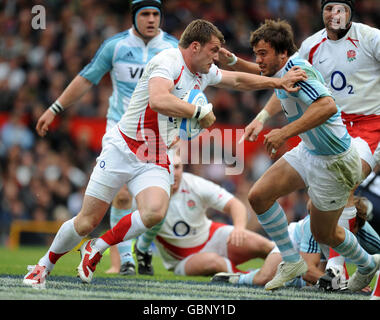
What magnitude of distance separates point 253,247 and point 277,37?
2618mm

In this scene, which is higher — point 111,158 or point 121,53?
point 121,53

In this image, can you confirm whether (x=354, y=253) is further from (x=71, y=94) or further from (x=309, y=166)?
(x=71, y=94)

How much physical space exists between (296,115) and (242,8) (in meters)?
12.1

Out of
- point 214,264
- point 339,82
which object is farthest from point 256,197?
point 214,264

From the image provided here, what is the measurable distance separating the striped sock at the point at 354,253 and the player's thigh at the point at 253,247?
57.8 inches

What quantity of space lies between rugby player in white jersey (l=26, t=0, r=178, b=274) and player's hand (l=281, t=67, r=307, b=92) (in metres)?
2.34

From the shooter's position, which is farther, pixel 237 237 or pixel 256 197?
pixel 237 237

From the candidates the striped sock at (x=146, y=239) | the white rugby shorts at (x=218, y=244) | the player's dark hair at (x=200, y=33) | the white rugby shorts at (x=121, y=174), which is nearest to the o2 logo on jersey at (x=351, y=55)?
the player's dark hair at (x=200, y=33)

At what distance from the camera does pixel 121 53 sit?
24.1 ft

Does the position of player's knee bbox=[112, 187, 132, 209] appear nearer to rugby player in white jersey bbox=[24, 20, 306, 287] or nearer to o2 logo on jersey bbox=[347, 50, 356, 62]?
rugby player in white jersey bbox=[24, 20, 306, 287]

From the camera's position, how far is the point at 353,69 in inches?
254
